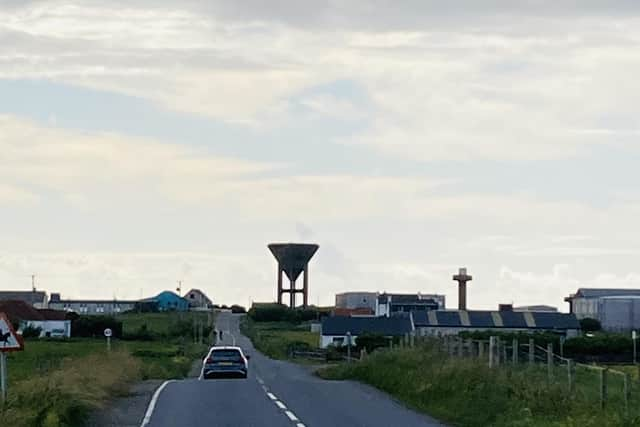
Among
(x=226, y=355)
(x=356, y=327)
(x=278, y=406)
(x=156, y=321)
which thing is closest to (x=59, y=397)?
(x=278, y=406)

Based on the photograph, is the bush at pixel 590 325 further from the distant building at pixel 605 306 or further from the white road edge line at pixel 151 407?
the white road edge line at pixel 151 407

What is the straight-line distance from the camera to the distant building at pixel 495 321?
12562 centimetres

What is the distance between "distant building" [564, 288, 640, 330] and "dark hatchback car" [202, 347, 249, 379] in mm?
89893

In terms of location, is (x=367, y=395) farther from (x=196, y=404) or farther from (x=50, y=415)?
(x=50, y=415)

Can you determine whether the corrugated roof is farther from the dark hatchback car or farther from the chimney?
the dark hatchback car

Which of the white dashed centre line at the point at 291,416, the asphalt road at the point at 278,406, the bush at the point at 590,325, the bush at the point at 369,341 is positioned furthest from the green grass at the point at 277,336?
the white dashed centre line at the point at 291,416

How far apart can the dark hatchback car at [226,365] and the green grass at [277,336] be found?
178ft

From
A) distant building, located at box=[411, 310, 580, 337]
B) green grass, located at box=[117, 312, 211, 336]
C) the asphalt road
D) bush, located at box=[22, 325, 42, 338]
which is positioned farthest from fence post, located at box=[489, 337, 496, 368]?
bush, located at box=[22, 325, 42, 338]

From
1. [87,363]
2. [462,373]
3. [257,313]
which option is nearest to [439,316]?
[257,313]

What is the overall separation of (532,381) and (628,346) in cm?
6926

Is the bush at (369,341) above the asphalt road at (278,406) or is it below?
above

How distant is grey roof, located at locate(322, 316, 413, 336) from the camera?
400ft

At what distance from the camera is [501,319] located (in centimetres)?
13000

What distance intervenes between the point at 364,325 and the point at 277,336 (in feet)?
78.2
